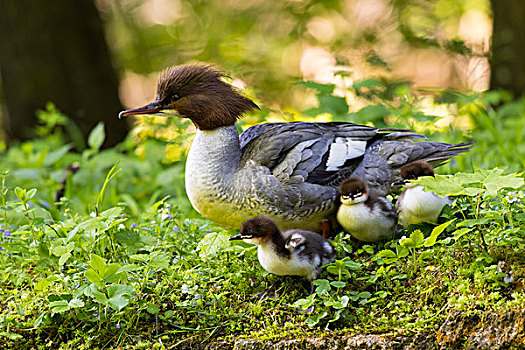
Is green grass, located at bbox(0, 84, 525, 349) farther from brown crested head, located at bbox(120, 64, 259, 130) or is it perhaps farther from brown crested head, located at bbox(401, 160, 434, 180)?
brown crested head, located at bbox(120, 64, 259, 130)

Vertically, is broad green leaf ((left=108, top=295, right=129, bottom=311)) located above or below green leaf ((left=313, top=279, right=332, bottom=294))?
above

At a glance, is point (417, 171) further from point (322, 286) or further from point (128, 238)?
point (128, 238)

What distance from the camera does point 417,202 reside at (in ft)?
12.7

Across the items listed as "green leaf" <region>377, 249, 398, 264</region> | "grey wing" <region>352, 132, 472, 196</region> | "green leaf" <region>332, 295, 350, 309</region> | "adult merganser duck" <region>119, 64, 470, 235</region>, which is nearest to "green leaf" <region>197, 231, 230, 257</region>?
"adult merganser duck" <region>119, 64, 470, 235</region>

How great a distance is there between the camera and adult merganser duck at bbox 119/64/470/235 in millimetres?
4191

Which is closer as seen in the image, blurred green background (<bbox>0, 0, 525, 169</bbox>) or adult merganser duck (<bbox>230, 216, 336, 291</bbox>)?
adult merganser duck (<bbox>230, 216, 336, 291</bbox>)

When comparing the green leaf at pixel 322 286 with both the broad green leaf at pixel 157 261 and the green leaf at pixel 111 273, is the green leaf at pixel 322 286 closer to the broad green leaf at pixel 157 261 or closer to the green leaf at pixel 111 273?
the broad green leaf at pixel 157 261

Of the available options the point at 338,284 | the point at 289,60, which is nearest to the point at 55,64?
the point at 289,60

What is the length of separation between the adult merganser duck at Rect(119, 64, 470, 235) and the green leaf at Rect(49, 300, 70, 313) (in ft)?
3.83

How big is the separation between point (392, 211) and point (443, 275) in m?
0.55

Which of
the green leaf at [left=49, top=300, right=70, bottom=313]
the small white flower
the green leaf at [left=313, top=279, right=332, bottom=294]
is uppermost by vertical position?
the small white flower

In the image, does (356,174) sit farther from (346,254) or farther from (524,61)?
(524,61)

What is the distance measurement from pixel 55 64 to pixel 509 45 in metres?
6.24

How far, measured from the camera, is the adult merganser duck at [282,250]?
141 inches
